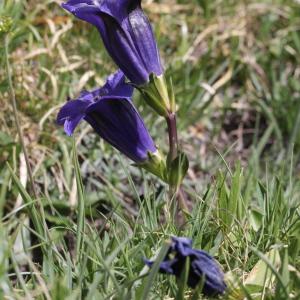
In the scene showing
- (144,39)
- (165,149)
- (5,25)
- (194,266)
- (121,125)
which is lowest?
(165,149)

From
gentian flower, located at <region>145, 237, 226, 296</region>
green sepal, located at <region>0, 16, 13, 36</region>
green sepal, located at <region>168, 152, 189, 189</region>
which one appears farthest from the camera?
green sepal, located at <region>168, 152, 189, 189</region>

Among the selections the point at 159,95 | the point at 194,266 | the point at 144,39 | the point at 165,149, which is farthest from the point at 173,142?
the point at 165,149

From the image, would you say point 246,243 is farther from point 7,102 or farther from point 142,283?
point 7,102

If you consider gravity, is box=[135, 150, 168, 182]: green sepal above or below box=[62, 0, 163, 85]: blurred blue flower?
below

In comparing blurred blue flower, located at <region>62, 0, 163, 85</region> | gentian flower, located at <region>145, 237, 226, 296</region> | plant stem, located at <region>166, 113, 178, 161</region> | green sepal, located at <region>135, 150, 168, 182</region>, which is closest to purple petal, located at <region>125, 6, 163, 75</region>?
blurred blue flower, located at <region>62, 0, 163, 85</region>

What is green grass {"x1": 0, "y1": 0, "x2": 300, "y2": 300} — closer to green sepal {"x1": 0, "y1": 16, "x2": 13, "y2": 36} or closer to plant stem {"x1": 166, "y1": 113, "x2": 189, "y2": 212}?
plant stem {"x1": 166, "y1": 113, "x2": 189, "y2": 212}

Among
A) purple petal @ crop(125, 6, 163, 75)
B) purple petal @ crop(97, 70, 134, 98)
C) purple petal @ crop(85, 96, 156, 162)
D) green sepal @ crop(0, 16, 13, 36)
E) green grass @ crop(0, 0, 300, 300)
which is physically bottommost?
green grass @ crop(0, 0, 300, 300)

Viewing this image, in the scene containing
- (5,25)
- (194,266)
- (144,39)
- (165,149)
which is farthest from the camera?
(165,149)

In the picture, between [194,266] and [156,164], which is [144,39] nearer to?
[156,164]
